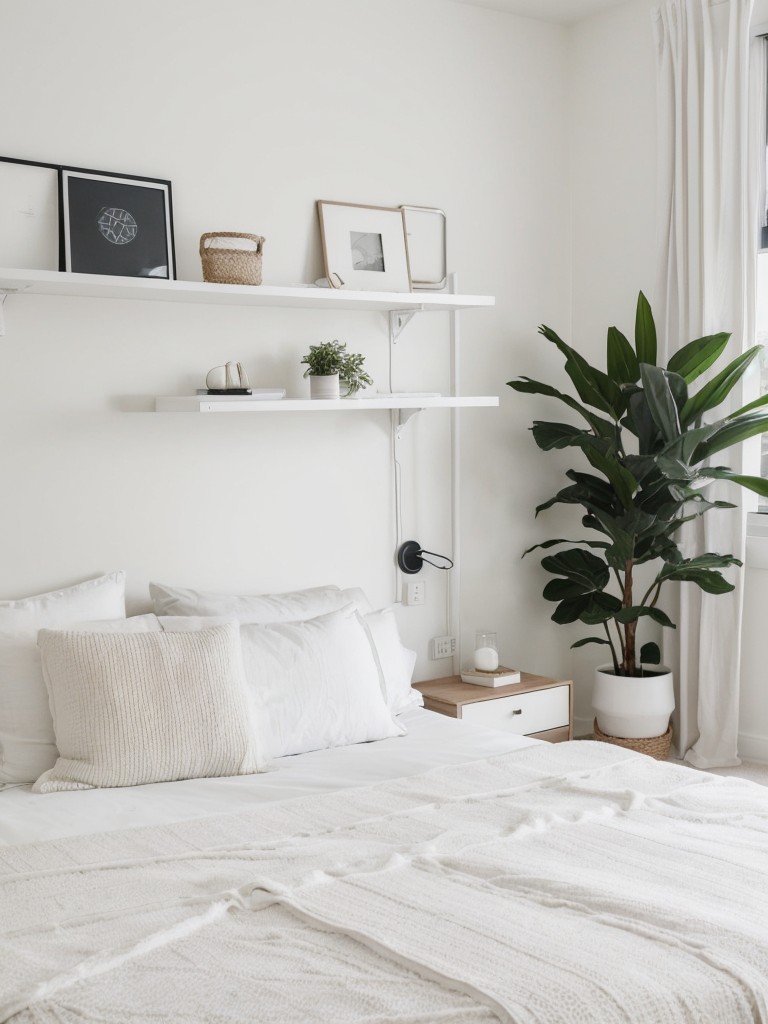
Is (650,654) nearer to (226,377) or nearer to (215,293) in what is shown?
(226,377)

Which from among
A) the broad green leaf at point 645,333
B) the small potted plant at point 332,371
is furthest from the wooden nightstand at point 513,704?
the broad green leaf at point 645,333

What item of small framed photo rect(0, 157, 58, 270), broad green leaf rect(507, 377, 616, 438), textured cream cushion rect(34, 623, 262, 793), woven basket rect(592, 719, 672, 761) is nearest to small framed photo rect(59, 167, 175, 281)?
small framed photo rect(0, 157, 58, 270)

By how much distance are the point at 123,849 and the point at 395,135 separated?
2.59m

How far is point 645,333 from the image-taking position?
12.1 ft

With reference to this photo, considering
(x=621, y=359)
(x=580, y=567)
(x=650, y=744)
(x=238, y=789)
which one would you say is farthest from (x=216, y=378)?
(x=650, y=744)

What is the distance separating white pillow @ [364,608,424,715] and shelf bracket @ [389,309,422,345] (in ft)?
3.21

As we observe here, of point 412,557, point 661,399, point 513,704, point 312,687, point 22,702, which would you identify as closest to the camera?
point 22,702

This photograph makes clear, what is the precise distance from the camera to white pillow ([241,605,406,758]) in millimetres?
2826

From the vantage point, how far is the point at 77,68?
9.97 feet

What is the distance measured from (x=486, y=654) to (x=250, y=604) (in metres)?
0.94

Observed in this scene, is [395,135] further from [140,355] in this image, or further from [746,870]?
[746,870]

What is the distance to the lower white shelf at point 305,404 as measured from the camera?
3.02m

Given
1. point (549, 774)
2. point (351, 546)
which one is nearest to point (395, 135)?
point (351, 546)

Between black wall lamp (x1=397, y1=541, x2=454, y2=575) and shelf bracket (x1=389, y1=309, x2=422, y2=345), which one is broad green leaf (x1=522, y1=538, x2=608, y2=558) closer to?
black wall lamp (x1=397, y1=541, x2=454, y2=575)
